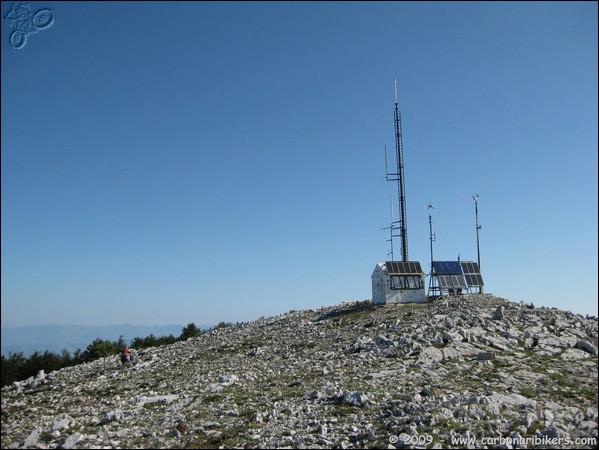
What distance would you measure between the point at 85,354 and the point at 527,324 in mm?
37243

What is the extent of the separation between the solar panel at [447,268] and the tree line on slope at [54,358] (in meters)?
28.1

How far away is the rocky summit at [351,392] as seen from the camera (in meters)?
14.8

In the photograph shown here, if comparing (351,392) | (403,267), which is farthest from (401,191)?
(351,392)

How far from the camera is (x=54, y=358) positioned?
128 ft

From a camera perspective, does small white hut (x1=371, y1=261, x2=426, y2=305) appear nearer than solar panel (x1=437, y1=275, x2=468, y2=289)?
Yes

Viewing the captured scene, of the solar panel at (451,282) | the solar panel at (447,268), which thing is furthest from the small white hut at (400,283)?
the solar panel at (447,268)

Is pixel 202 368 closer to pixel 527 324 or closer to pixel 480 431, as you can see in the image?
pixel 480 431

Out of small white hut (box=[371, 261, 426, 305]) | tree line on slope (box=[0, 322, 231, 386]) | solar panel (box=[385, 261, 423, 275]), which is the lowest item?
tree line on slope (box=[0, 322, 231, 386])

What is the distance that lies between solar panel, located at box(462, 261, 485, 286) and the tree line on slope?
3107 centimetres

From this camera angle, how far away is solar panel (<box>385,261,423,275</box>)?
147 ft

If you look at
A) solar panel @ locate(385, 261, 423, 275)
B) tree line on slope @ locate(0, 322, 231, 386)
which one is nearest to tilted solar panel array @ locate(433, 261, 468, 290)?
solar panel @ locate(385, 261, 423, 275)

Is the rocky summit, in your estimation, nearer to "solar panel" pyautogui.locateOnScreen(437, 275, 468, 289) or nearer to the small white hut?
the small white hut

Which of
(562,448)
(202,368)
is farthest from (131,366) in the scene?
(562,448)

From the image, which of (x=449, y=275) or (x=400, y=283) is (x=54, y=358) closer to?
(x=400, y=283)
